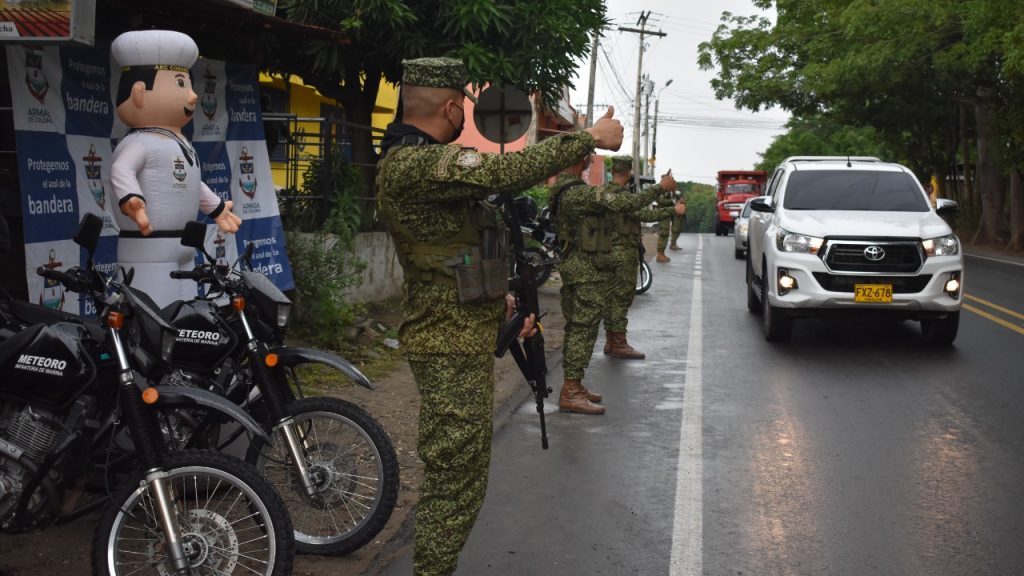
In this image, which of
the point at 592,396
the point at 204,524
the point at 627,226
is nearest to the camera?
the point at 204,524

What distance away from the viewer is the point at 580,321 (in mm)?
8492

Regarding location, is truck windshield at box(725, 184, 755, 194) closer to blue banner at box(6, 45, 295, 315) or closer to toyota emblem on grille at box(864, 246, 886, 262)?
toyota emblem on grille at box(864, 246, 886, 262)

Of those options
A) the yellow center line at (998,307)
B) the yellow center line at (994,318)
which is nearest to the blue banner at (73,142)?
the yellow center line at (994,318)

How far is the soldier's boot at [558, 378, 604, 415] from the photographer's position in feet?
26.4

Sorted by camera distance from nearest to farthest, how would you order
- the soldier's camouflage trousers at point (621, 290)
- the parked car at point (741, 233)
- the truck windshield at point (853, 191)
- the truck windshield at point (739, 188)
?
the soldier's camouflage trousers at point (621, 290), the truck windshield at point (853, 191), the parked car at point (741, 233), the truck windshield at point (739, 188)

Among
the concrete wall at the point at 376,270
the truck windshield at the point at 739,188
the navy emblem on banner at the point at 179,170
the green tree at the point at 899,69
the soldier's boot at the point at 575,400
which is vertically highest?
the green tree at the point at 899,69

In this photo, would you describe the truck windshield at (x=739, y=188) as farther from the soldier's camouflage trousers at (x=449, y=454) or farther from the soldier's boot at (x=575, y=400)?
the soldier's camouflage trousers at (x=449, y=454)

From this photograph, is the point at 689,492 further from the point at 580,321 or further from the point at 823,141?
the point at 823,141

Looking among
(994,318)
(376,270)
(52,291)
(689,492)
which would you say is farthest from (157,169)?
(994,318)

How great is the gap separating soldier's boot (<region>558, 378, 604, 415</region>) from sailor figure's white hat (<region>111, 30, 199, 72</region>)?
11.6 ft

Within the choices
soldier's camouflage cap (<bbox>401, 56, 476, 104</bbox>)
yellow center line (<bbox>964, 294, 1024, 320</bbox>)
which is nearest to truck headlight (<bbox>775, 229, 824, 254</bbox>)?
yellow center line (<bbox>964, 294, 1024, 320</bbox>)

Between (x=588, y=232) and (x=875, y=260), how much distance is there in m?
3.26

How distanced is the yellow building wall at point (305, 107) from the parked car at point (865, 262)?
4.90m

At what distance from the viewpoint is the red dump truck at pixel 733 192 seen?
4466 centimetres
